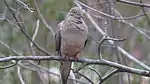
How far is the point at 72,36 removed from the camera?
4.68 metres

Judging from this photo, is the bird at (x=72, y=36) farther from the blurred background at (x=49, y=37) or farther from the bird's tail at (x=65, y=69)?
the blurred background at (x=49, y=37)

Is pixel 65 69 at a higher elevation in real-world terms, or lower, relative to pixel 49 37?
higher

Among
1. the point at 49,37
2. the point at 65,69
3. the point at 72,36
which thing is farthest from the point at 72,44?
the point at 49,37

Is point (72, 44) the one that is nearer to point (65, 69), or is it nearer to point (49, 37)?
point (65, 69)

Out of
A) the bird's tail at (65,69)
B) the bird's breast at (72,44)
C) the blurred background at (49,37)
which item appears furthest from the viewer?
the blurred background at (49,37)

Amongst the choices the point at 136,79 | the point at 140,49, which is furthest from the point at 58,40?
the point at 140,49

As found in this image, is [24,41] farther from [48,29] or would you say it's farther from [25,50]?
[48,29]

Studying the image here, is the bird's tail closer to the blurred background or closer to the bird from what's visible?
the bird

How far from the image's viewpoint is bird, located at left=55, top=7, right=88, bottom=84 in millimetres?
4672

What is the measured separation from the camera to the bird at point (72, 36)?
15.3 ft

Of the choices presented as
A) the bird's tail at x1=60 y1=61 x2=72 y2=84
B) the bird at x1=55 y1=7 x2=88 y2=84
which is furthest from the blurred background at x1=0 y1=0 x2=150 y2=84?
the bird at x1=55 y1=7 x2=88 y2=84

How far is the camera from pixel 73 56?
15.6ft

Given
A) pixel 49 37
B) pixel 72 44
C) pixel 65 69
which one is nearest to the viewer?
pixel 72 44

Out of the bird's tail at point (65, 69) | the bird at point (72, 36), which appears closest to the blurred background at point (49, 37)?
the bird's tail at point (65, 69)
